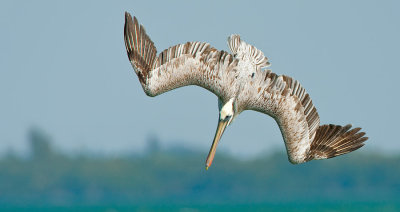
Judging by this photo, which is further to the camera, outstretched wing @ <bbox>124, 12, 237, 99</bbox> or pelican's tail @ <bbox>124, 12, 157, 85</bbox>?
pelican's tail @ <bbox>124, 12, 157, 85</bbox>

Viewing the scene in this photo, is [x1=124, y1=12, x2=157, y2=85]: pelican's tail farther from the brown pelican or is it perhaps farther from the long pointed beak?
the long pointed beak

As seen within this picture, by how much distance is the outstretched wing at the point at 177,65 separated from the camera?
56.2 feet

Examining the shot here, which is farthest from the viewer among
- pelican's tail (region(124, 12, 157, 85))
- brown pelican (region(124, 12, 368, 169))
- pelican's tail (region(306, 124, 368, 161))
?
pelican's tail (region(306, 124, 368, 161))

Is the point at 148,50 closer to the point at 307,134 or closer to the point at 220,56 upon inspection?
the point at 220,56

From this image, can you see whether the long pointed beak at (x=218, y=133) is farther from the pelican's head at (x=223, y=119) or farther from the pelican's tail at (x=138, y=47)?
the pelican's tail at (x=138, y=47)

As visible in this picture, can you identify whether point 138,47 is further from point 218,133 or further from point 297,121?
point 297,121

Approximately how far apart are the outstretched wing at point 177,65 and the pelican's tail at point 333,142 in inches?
86.6

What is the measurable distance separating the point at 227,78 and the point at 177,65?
0.95 meters

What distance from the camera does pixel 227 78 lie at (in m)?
17.1

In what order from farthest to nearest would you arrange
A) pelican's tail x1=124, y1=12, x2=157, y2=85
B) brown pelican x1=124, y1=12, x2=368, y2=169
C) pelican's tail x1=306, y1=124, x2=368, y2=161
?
pelican's tail x1=306, y1=124, x2=368, y2=161 < pelican's tail x1=124, y1=12, x2=157, y2=85 < brown pelican x1=124, y1=12, x2=368, y2=169

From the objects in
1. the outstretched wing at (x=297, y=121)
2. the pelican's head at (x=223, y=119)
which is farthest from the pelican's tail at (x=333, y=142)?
the pelican's head at (x=223, y=119)

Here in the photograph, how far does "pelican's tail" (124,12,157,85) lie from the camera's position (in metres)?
17.5

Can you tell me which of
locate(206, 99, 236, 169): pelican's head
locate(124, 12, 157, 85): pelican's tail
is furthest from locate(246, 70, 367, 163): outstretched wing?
locate(124, 12, 157, 85): pelican's tail

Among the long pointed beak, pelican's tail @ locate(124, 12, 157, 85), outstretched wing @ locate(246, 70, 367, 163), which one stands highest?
pelican's tail @ locate(124, 12, 157, 85)
